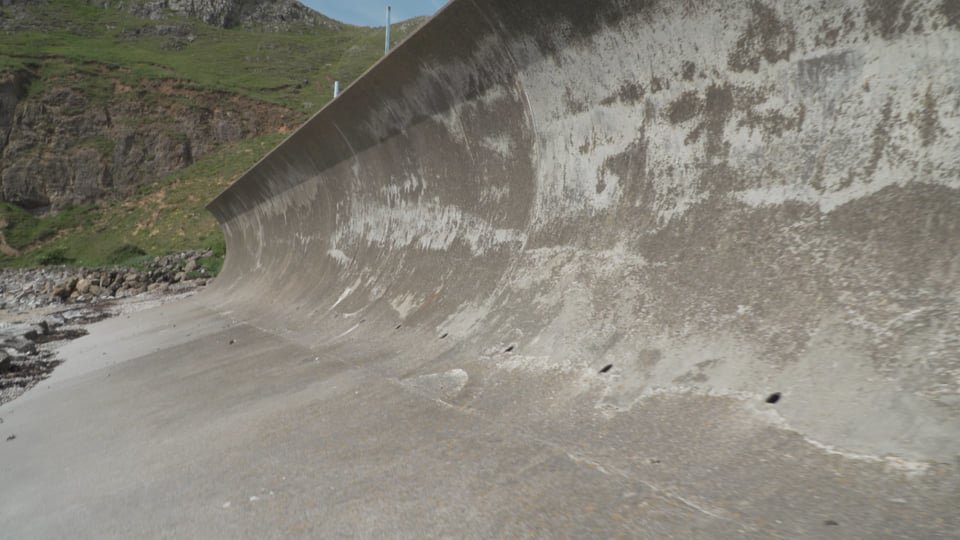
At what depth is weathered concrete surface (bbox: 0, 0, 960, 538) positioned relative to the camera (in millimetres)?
1370

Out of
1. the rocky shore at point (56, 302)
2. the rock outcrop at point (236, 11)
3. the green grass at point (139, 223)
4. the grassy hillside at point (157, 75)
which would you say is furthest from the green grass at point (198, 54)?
the rocky shore at point (56, 302)

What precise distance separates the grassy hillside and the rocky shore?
102 inches

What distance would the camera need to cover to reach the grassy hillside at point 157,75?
84.9 feet

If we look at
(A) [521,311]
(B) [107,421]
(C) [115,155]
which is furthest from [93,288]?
(C) [115,155]

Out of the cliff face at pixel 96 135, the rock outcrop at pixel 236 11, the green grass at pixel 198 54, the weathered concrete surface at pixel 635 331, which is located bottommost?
the weathered concrete surface at pixel 635 331

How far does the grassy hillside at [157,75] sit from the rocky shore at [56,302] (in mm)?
2591

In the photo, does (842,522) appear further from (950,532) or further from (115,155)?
(115,155)

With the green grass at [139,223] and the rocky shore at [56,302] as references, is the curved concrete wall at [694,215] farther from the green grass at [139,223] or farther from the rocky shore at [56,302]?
the green grass at [139,223]

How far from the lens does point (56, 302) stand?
14.1 m

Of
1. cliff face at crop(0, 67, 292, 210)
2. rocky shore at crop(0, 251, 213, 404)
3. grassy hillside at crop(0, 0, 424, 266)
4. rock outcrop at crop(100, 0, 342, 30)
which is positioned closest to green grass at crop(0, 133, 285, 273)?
grassy hillside at crop(0, 0, 424, 266)

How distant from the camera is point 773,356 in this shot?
1645 mm

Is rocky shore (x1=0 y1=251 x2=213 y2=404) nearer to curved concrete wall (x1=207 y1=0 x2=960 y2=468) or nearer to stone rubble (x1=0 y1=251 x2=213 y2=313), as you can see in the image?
stone rubble (x1=0 y1=251 x2=213 y2=313)

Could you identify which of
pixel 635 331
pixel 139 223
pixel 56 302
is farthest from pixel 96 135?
pixel 635 331

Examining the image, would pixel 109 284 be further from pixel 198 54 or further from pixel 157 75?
pixel 198 54
